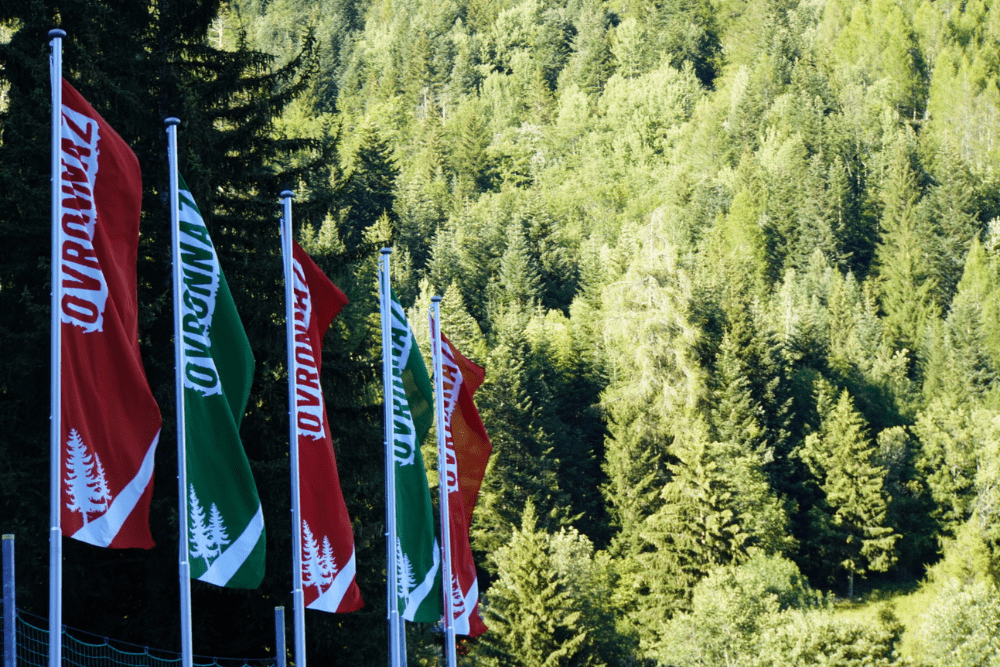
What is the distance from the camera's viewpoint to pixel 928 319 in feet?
306

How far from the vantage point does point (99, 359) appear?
11.8 meters

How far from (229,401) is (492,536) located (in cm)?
4532

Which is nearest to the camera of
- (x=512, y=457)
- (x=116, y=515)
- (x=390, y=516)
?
(x=116, y=515)

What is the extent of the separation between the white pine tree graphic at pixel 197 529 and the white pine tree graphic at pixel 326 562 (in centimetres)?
202

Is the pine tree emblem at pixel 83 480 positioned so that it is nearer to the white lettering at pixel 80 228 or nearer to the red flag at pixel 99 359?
the red flag at pixel 99 359

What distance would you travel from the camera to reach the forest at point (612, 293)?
19688 millimetres

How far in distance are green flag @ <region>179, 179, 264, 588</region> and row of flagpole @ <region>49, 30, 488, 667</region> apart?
50 mm

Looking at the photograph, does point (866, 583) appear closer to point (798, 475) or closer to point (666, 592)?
point (798, 475)

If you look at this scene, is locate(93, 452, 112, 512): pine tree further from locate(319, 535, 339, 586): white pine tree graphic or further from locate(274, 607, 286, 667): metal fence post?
locate(319, 535, 339, 586): white pine tree graphic

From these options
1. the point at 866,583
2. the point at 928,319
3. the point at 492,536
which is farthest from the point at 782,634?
the point at 928,319

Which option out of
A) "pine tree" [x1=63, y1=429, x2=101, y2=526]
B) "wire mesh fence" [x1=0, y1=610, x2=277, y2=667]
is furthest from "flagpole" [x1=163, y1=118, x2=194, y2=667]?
"wire mesh fence" [x1=0, y1=610, x2=277, y2=667]

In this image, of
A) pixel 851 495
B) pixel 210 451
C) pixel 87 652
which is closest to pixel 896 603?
pixel 851 495

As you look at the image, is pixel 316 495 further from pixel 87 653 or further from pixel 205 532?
pixel 87 653

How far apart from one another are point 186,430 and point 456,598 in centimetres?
661
